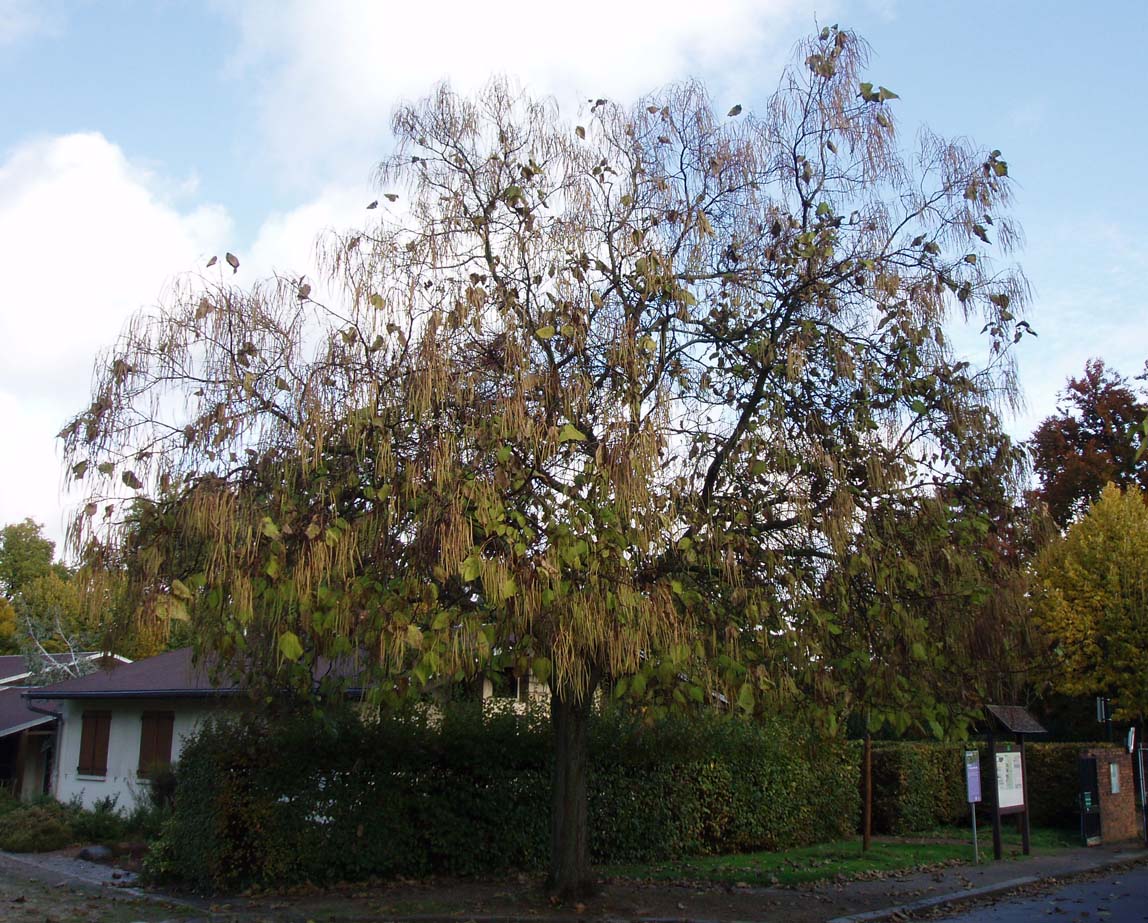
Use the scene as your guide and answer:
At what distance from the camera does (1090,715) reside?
29.0 meters

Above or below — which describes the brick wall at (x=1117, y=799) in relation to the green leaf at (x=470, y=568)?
below

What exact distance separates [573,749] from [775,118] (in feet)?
23.1

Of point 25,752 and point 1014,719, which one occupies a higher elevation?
point 1014,719

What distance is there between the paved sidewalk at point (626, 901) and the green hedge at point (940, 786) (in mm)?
5251

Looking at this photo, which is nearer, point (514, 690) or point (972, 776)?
point (972, 776)

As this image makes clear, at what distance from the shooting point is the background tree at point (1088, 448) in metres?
33.2

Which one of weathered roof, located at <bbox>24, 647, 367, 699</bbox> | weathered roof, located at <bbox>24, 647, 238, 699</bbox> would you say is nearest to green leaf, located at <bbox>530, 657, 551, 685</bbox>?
weathered roof, located at <bbox>24, 647, 367, 699</bbox>

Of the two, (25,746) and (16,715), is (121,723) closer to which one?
(16,715)

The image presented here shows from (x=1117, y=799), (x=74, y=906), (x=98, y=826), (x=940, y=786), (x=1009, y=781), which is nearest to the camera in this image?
(x=74, y=906)

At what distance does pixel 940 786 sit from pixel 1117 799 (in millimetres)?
3709

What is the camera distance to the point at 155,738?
70.7 feet

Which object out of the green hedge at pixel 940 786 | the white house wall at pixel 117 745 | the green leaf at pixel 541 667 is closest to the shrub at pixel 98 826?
the white house wall at pixel 117 745

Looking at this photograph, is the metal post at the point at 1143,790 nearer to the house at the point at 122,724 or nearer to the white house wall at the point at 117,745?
the house at the point at 122,724

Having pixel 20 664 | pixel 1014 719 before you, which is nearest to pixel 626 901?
pixel 1014 719
